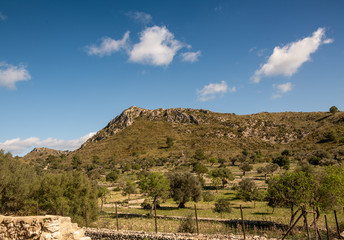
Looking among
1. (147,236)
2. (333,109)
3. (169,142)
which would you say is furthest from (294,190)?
(333,109)

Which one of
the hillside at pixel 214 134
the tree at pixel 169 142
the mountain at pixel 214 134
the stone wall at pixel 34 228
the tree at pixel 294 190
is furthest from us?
the tree at pixel 169 142

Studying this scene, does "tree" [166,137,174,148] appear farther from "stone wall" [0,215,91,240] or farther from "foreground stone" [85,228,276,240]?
"stone wall" [0,215,91,240]

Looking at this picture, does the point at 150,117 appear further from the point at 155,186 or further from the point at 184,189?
the point at 155,186

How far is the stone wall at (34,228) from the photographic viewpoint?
12.4 metres

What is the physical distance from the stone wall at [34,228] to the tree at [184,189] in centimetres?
2653

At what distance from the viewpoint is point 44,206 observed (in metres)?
22.2

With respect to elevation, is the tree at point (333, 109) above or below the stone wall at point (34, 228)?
above

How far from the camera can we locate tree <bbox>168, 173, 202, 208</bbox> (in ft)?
125

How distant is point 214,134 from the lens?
414ft

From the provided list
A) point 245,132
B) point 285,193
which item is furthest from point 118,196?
point 245,132

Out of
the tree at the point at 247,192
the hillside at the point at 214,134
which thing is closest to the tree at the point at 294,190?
the tree at the point at 247,192

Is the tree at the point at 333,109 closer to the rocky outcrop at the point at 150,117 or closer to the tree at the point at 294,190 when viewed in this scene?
the rocky outcrop at the point at 150,117

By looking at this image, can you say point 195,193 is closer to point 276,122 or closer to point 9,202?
point 9,202

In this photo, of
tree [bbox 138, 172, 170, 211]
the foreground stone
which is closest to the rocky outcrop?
tree [bbox 138, 172, 170, 211]
